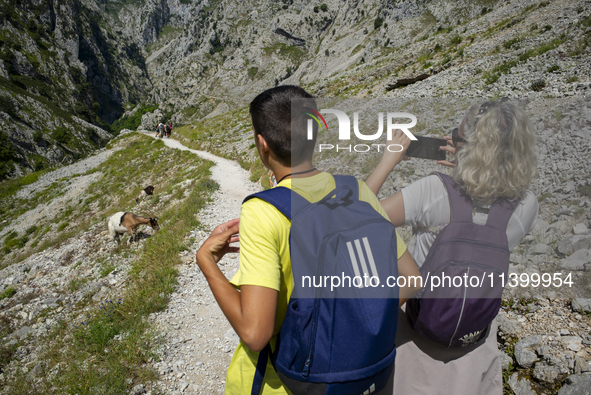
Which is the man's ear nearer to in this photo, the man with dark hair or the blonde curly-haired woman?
the man with dark hair

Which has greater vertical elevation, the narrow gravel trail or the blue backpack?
the blue backpack

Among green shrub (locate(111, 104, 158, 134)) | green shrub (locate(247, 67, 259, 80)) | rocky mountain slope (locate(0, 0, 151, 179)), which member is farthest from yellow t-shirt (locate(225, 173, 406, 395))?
green shrub (locate(111, 104, 158, 134))

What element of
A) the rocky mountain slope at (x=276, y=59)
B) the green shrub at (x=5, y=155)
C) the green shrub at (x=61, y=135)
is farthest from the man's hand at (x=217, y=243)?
the green shrub at (x=61, y=135)

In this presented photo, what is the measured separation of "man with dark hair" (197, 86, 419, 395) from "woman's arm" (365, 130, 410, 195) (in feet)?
1.21

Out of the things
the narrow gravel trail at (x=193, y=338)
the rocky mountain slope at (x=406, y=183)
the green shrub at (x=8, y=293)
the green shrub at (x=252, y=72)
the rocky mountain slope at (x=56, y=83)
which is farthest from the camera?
the green shrub at (x=252, y=72)

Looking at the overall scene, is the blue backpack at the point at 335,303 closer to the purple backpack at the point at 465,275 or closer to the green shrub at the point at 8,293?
the purple backpack at the point at 465,275

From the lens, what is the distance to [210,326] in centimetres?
533

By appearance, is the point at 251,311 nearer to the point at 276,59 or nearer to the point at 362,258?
the point at 362,258

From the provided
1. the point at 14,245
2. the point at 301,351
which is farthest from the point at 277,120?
the point at 14,245

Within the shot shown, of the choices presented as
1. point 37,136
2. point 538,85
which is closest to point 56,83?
point 37,136

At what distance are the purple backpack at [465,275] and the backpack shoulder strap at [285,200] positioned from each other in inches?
39.8

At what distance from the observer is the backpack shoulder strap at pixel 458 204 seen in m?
1.71

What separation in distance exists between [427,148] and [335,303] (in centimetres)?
159

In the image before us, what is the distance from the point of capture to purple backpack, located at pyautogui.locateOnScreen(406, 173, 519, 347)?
5.43ft
